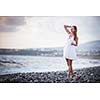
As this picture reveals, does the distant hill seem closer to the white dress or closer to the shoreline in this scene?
the white dress

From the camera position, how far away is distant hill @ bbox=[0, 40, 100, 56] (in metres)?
3.79

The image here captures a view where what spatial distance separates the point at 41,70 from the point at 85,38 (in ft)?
2.20

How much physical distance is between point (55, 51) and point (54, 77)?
32 centimetres

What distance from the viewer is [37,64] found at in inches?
151

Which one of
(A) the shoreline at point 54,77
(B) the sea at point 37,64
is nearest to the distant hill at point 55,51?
(B) the sea at point 37,64

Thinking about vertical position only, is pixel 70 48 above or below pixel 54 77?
above

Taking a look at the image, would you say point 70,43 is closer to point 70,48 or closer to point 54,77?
point 70,48

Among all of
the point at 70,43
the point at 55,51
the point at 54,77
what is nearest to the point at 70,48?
the point at 70,43

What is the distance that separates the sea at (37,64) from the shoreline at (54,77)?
5 centimetres

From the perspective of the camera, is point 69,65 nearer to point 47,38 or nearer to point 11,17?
point 47,38

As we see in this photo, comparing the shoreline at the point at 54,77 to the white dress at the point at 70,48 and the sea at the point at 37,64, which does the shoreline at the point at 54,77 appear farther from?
the white dress at the point at 70,48

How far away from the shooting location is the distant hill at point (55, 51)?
149 inches
